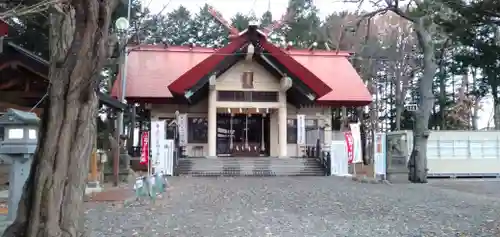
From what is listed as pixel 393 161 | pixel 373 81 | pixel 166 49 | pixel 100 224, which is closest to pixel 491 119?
pixel 373 81

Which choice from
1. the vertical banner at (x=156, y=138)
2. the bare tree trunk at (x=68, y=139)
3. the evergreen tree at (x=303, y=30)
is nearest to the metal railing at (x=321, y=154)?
the vertical banner at (x=156, y=138)

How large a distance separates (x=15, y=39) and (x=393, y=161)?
690 inches

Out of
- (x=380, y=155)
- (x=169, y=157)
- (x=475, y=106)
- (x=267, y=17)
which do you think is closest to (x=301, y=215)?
(x=267, y=17)

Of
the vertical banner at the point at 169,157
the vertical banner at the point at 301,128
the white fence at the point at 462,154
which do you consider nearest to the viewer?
the vertical banner at the point at 169,157

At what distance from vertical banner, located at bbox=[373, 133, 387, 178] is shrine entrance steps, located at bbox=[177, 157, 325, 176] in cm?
362

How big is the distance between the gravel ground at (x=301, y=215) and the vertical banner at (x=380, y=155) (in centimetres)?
406

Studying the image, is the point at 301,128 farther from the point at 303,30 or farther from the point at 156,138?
the point at 303,30

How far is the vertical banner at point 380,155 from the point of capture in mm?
16438

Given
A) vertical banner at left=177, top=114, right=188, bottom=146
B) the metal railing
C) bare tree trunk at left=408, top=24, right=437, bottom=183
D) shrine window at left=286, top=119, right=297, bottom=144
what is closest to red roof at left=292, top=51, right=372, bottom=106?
shrine window at left=286, top=119, right=297, bottom=144

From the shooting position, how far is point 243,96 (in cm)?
2289

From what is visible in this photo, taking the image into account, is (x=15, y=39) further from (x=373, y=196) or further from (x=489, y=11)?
(x=489, y=11)

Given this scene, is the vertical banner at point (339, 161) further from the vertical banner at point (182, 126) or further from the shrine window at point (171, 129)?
the shrine window at point (171, 129)

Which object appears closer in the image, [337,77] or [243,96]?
[243,96]

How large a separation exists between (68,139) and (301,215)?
16.1 feet
